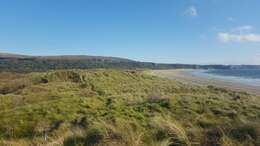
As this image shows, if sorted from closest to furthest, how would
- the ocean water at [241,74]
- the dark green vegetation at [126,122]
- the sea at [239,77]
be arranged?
the dark green vegetation at [126,122] → the sea at [239,77] → the ocean water at [241,74]

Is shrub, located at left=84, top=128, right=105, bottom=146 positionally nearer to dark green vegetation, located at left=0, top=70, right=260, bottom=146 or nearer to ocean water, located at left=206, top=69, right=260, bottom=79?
dark green vegetation, located at left=0, top=70, right=260, bottom=146

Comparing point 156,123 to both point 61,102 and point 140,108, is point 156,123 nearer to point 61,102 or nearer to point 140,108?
point 140,108

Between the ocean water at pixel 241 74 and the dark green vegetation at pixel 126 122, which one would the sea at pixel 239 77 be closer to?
the ocean water at pixel 241 74

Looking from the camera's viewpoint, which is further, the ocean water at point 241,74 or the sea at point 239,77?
the ocean water at point 241,74

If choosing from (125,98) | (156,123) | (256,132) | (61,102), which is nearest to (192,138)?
(156,123)

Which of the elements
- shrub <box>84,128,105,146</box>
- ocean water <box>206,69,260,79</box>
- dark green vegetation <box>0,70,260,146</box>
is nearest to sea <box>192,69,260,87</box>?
ocean water <box>206,69,260,79</box>

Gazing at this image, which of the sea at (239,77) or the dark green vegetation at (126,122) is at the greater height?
the dark green vegetation at (126,122)

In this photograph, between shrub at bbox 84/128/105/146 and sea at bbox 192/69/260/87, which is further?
sea at bbox 192/69/260/87

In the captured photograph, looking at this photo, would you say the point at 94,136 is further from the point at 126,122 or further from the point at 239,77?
the point at 239,77

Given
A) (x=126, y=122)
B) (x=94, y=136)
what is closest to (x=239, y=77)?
(x=126, y=122)

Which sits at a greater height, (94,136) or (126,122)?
(94,136)

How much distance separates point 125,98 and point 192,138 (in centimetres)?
1288

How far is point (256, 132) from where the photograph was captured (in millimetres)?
5051

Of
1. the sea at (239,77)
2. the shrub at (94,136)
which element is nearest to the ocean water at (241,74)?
the sea at (239,77)
